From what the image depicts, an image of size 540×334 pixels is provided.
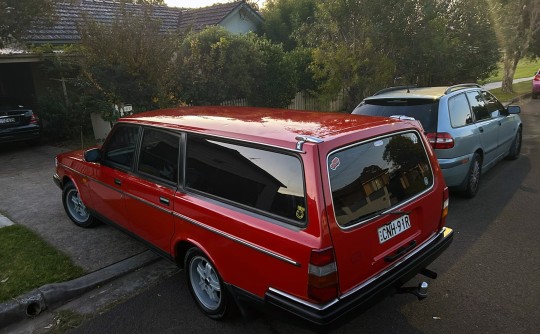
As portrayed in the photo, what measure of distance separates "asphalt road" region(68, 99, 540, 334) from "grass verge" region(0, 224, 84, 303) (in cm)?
84

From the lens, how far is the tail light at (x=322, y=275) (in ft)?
7.75

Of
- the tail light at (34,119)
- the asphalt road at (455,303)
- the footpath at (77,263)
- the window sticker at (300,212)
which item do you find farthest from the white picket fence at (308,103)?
the window sticker at (300,212)

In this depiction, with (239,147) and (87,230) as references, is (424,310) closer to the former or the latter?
(239,147)

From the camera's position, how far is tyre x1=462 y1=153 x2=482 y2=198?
5.71 meters

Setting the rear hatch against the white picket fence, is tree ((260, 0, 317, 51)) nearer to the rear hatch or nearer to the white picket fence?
the white picket fence

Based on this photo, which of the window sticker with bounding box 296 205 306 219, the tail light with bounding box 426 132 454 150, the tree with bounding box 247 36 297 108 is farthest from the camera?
the tree with bounding box 247 36 297 108

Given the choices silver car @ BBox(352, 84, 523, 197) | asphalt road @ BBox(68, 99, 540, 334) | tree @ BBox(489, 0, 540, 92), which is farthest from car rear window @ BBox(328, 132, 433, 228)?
tree @ BBox(489, 0, 540, 92)

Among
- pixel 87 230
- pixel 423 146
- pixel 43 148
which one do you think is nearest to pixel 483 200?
pixel 423 146

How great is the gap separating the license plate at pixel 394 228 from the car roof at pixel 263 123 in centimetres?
72

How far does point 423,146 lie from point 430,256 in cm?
92

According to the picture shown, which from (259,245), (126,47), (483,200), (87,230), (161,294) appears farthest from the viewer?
(126,47)

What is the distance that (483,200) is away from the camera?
226 inches

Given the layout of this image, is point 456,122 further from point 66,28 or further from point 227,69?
point 66,28

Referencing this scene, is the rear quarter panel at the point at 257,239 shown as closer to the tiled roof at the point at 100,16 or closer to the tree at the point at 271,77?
the tiled roof at the point at 100,16
